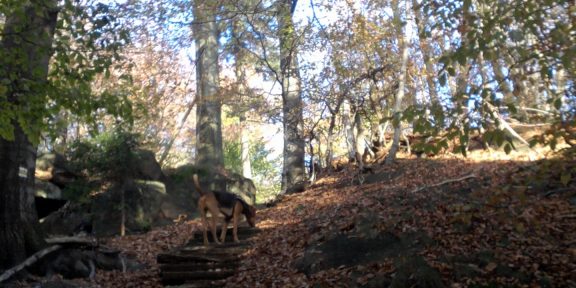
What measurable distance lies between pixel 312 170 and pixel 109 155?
26.4ft

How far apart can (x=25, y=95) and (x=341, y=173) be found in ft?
46.9

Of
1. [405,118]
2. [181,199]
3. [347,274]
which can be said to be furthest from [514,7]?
[181,199]

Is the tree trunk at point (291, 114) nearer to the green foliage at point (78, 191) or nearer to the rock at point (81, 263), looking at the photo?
the green foliage at point (78, 191)

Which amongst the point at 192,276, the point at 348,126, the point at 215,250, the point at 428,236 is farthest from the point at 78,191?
the point at 428,236

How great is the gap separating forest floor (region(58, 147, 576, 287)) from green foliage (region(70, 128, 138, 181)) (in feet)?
6.91

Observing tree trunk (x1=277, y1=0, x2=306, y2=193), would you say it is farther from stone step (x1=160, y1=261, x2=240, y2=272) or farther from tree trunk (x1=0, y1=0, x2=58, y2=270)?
tree trunk (x1=0, y1=0, x2=58, y2=270)

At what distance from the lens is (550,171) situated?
16.5 ft

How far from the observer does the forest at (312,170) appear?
5473mm

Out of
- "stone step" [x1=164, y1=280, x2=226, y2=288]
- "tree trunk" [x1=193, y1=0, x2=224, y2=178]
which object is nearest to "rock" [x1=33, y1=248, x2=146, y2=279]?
"stone step" [x1=164, y1=280, x2=226, y2=288]

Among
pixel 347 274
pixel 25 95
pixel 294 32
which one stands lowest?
pixel 347 274

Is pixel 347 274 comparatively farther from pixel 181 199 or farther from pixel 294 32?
pixel 181 199

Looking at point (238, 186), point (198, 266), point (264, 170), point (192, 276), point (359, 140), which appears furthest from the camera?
point (264, 170)

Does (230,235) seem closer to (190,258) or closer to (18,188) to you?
(190,258)

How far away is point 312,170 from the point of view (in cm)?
2075
